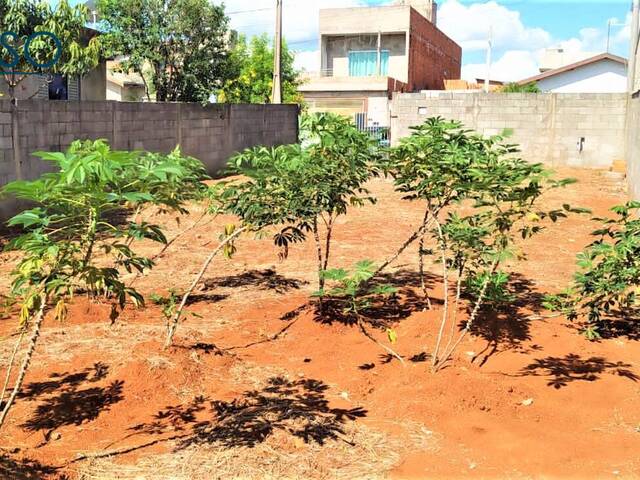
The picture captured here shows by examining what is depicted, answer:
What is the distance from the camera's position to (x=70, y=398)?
461 cm

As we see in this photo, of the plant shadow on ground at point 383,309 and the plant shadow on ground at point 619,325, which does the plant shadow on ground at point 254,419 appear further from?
the plant shadow on ground at point 619,325

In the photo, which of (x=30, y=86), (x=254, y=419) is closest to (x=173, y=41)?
(x=30, y=86)

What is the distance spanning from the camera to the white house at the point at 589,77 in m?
35.3

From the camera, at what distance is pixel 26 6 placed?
12820 millimetres

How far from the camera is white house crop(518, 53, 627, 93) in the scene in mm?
35312

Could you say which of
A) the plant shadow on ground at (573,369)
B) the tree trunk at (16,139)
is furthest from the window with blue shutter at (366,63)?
the plant shadow on ground at (573,369)

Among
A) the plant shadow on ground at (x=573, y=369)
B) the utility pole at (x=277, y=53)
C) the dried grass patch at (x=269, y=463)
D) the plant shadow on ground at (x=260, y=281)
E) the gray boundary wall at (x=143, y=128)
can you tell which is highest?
the utility pole at (x=277, y=53)

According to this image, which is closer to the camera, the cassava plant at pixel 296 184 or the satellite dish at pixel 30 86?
the cassava plant at pixel 296 184

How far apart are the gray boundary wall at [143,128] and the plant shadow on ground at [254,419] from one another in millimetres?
7070

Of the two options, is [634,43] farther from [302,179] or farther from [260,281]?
[302,179]

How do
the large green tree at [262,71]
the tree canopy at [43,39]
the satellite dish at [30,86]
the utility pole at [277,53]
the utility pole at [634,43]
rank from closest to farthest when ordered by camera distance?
the tree canopy at [43,39] < the satellite dish at [30,86] < the utility pole at [634,43] < the utility pole at [277,53] < the large green tree at [262,71]

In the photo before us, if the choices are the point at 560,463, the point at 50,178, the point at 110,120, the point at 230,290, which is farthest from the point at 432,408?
the point at 110,120

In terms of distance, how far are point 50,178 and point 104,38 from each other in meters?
16.8

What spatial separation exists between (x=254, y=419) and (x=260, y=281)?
368cm
